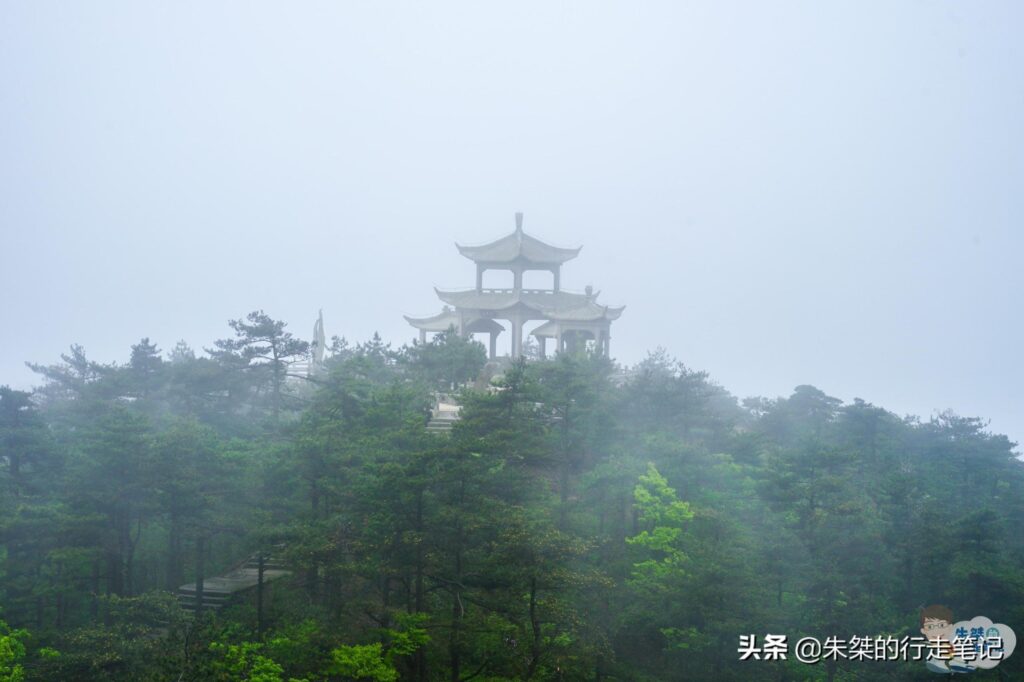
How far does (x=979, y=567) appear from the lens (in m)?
15.9

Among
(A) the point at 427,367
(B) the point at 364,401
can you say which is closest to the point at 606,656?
(B) the point at 364,401

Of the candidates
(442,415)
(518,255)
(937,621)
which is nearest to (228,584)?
(442,415)

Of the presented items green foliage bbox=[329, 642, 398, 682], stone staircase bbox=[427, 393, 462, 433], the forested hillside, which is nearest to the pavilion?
stone staircase bbox=[427, 393, 462, 433]

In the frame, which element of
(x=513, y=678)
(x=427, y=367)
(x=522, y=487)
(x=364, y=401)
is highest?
(x=427, y=367)

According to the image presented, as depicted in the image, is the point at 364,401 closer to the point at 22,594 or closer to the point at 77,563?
the point at 77,563

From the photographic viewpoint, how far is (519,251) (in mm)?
33188

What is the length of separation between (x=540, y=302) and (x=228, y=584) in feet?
63.2

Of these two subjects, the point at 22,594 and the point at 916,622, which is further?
the point at 916,622

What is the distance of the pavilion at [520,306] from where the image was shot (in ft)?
102

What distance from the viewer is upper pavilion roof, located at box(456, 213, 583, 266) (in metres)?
33.5

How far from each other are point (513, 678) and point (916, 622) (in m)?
9.50

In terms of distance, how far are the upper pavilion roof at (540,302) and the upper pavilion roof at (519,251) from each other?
4.59 ft

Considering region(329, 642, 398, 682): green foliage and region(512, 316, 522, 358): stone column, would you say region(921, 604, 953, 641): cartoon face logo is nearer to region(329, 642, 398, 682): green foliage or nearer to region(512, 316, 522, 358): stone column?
region(329, 642, 398, 682): green foliage

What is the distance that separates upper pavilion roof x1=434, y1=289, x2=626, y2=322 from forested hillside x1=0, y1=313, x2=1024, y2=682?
404 inches
